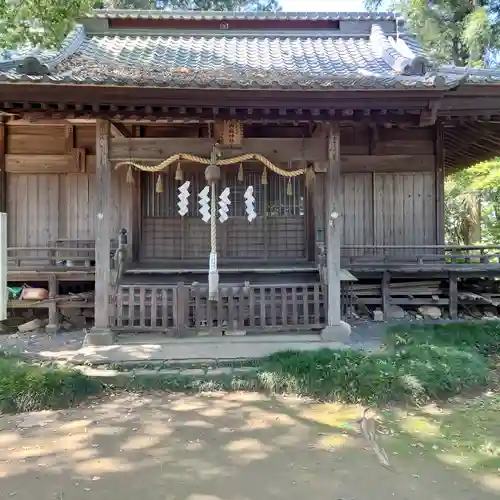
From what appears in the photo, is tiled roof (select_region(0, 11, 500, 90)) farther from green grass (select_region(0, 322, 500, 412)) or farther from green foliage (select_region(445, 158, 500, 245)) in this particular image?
green foliage (select_region(445, 158, 500, 245))

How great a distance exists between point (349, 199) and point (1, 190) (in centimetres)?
696

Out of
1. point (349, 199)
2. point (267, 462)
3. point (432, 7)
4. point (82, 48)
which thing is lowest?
point (267, 462)

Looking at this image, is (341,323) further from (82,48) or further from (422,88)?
(82,48)

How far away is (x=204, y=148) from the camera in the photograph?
273 inches

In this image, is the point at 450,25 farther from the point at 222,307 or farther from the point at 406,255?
the point at 222,307

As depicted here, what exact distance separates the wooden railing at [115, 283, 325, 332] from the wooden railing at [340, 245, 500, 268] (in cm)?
187

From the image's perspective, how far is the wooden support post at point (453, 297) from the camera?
8812 mm

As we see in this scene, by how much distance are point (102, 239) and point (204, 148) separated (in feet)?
6.71

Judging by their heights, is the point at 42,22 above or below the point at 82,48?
below

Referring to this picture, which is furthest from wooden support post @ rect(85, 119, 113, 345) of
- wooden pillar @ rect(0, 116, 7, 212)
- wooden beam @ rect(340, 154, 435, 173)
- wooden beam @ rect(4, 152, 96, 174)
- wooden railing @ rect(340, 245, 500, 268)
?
wooden beam @ rect(340, 154, 435, 173)

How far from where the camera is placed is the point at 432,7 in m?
19.1

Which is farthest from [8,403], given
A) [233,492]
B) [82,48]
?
[82,48]

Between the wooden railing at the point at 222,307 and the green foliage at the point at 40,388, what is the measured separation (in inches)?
63.4

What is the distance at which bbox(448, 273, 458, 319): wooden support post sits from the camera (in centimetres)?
881
